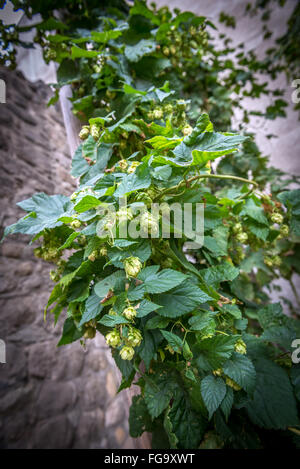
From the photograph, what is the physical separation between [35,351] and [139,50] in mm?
1426

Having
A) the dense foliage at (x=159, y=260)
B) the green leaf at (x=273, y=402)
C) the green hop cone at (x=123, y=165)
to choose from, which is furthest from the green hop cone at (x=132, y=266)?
the green leaf at (x=273, y=402)

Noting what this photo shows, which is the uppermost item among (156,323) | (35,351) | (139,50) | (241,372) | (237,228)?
(139,50)

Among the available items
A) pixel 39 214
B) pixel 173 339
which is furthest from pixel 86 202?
pixel 173 339

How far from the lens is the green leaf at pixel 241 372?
472 mm

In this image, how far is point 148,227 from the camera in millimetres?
412

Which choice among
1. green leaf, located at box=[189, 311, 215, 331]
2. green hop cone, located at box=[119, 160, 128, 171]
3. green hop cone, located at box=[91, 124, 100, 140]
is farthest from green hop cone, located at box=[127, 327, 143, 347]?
green hop cone, located at box=[91, 124, 100, 140]

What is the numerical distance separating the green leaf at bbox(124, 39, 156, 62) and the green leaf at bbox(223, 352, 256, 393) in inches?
35.1

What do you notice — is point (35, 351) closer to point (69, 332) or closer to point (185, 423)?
point (69, 332)

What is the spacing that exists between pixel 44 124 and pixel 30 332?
1484mm

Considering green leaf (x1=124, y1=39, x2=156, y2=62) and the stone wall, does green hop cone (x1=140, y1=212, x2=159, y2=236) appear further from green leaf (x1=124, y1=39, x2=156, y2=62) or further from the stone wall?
the stone wall

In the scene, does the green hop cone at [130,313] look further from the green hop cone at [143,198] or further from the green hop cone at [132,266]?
the green hop cone at [143,198]

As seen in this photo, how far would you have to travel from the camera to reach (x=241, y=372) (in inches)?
18.9

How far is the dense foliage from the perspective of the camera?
429 mm
